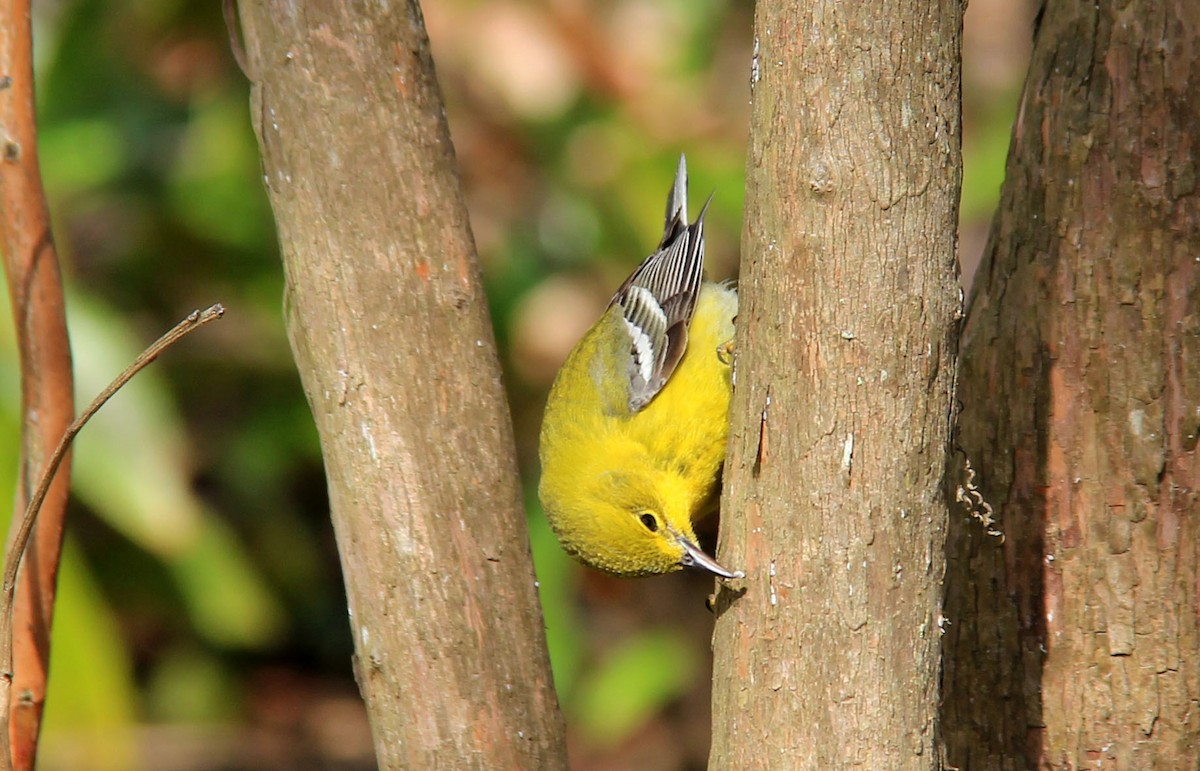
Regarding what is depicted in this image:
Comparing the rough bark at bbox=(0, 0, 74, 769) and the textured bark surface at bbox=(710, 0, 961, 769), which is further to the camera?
the rough bark at bbox=(0, 0, 74, 769)

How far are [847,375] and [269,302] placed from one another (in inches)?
155

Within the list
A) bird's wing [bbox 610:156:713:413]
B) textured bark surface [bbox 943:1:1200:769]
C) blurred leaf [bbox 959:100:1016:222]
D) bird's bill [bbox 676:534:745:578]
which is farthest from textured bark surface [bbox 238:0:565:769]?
blurred leaf [bbox 959:100:1016:222]

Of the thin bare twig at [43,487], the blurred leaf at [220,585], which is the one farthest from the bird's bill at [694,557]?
the blurred leaf at [220,585]

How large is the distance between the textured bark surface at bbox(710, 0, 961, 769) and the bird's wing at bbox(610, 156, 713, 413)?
5.06ft

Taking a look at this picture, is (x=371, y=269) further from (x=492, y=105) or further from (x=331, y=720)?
(x=331, y=720)

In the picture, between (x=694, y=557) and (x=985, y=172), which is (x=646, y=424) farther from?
(x=985, y=172)

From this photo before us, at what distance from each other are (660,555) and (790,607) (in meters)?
1.21

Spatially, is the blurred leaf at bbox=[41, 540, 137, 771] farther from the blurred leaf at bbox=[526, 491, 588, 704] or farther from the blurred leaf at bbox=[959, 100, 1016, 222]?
the blurred leaf at bbox=[959, 100, 1016, 222]

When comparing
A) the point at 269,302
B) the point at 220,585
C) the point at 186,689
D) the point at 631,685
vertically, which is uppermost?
the point at 269,302

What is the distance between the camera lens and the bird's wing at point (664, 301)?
11.5 feet

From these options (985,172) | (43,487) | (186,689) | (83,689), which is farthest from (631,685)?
(43,487)

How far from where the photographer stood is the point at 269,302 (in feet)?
17.3

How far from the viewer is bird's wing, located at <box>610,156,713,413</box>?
350cm

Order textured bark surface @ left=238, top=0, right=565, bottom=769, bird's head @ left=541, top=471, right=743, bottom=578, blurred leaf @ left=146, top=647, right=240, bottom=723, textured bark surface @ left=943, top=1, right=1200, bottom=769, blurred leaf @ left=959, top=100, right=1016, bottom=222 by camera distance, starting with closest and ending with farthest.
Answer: textured bark surface @ left=238, top=0, right=565, bottom=769 < textured bark surface @ left=943, top=1, right=1200, bottom=769 < bird's head @ left=541, top=471, right=743, bottom=578 < blurred leaf @ left=959, top=100, right=1016, bottom=222 < blurred leaf @ left=146, top=647, right=240, bottom=723
